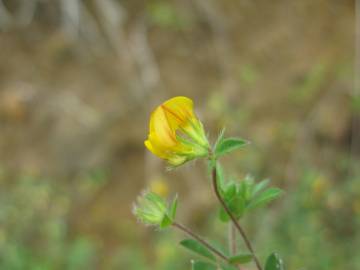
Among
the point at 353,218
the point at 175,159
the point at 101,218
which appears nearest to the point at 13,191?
the point at 101,218

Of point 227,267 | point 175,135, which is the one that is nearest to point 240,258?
point 227,267

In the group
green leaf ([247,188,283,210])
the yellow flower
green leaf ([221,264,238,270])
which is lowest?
green leaf ([221,264,238,270])

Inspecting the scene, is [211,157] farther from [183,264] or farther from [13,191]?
[13,191]

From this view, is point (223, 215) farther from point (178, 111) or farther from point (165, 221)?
point (178, 111)

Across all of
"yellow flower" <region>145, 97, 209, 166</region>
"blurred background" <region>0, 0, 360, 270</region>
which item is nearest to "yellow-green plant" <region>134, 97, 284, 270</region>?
"yellow flower" <region>145, 97, 209, 166</region>

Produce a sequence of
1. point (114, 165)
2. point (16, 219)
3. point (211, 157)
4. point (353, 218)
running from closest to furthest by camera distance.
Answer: point (211, 157)
point (353, 218)
point (16, 219)
point (114, 165)

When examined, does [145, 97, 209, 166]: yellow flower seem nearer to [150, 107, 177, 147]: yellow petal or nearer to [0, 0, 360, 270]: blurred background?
[150, 107, 177, 147]: yellow petal

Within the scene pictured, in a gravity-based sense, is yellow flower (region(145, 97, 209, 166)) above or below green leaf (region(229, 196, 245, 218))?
above
